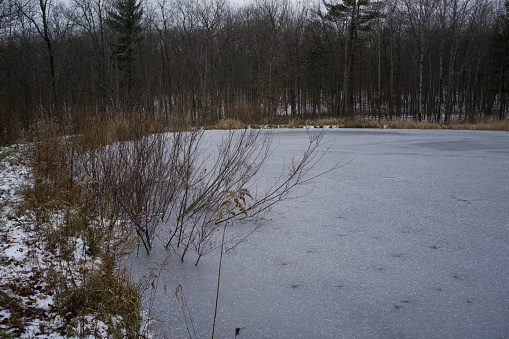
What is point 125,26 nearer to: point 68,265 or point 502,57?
point 68,265

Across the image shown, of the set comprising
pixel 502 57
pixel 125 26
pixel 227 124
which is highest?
pixel 125 26

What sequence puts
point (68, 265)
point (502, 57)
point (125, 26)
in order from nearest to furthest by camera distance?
point (68, 265)
point (125, 26)
point (502, 57)

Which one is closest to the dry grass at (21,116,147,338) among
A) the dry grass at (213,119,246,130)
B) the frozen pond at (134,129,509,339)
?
the frozen pond at (134,129,509,339)

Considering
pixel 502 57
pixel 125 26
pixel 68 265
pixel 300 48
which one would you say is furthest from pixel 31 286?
pixel 502 57

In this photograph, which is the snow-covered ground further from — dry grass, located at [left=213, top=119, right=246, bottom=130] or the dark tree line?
the dark tree line

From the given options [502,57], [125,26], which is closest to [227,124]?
[125,26]

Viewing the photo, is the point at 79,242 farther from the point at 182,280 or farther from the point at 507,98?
the point at 507,98

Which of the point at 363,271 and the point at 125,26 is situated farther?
the point at 125,26

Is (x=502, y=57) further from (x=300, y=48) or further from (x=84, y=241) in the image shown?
(x=84, y=241)

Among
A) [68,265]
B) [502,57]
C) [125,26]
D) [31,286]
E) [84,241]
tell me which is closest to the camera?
[68,265]

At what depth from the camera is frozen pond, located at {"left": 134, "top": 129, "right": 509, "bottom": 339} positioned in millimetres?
1912

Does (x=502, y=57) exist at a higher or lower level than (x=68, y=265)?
higher

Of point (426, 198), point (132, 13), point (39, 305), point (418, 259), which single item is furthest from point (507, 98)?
point (39, 305)

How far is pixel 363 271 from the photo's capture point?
2.49 m
